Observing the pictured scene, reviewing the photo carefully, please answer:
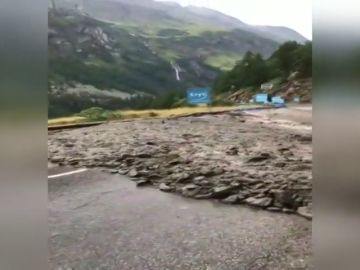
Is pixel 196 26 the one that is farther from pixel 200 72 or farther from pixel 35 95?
pixel 35 95

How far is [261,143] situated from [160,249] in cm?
54

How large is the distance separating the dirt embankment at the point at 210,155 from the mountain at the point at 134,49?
119mm

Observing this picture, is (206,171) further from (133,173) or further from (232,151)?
(133,173)

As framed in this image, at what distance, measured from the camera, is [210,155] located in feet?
5.55

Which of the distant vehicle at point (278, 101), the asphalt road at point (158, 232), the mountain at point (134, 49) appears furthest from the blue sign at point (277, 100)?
the asphalt road at point (158, 232)

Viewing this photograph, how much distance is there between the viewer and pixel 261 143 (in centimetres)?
170

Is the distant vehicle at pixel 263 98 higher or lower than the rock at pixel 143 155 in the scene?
higher

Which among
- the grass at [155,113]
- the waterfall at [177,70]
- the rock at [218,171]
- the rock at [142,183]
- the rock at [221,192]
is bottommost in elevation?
the rock at [221,192]

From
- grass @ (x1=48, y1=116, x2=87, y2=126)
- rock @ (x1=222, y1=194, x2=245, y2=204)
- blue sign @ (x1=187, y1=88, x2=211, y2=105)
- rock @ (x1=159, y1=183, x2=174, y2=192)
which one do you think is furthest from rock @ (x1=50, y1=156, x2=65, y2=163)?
rock @ (x1=222, y1=194, x2=245, y2=204)

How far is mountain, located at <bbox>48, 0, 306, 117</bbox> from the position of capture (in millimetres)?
1645

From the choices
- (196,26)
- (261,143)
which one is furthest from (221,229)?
(196,26)

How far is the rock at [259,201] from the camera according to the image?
165cm

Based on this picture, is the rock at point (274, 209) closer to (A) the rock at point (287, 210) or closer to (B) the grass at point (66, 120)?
(A) the rock at point (287, 210)

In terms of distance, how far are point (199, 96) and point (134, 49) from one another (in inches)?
12.0
